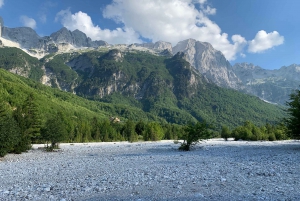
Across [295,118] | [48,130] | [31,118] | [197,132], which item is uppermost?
[31,118]

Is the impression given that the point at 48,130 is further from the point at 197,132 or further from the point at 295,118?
the point at 295,118

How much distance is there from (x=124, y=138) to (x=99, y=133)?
11403 mm

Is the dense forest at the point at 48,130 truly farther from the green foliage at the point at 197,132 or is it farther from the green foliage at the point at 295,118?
the green foliage at the point at 295,118

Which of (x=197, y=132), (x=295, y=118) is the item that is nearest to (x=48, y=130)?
(x=197, y=132)

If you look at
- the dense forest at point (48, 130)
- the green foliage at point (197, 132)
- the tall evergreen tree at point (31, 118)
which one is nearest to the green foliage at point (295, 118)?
the dense forest at point (48, 130)

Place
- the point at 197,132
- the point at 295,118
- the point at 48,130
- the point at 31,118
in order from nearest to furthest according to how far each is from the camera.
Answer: the point at 295,118 < the point at 197,132 < the point at 48,130 < the point at 31,118

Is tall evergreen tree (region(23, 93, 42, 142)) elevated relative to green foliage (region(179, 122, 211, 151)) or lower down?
elevated

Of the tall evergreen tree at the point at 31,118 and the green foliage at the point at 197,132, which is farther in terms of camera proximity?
the tall evergreen tree at the point at 31,118

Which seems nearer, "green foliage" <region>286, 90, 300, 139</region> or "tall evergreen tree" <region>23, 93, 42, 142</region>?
"green foliage" <region>286, 90, 300, 139</region>

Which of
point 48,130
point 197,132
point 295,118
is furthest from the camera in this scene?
point 48,130

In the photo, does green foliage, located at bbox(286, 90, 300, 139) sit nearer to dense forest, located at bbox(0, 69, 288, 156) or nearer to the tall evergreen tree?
dense forest, located at bbox(0, 69, 288, 156)

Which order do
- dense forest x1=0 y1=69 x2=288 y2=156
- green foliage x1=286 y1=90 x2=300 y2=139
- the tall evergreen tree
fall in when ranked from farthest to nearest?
1. the tall evergreen tree
2. dense forest x1=0 y1=69 x2=288 y2=156
3. green foliage x1=286 y1=90 x2=300 y2=139

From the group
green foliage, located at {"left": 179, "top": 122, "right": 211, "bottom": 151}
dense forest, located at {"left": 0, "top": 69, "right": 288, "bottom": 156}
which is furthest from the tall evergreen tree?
green foliage, located at {"left": 179, "top": 122, "right": 211, "bottom": 151}

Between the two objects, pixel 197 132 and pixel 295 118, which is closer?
pixel 295 118
